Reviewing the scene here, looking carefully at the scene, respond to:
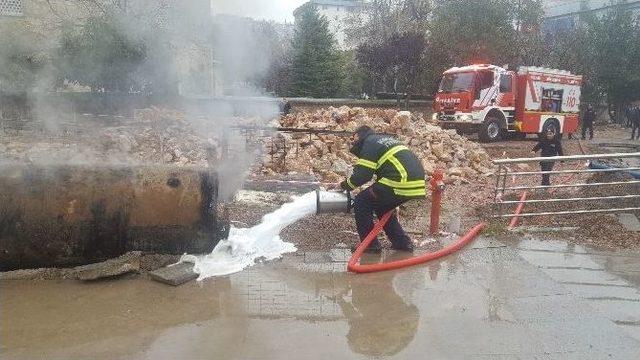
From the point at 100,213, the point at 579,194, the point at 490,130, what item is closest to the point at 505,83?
the point at 490,130

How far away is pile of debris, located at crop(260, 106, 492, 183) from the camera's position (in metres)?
9.73

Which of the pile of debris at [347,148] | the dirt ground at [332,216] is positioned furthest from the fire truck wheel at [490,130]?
the pile of debris at [347,148]

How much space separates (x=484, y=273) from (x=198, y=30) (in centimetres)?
652

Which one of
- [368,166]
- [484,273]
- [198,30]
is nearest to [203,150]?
[198,30]

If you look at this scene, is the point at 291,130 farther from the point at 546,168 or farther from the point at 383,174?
the point at 383,174

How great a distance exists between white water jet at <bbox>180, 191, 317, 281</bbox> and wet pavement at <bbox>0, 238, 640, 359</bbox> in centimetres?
16

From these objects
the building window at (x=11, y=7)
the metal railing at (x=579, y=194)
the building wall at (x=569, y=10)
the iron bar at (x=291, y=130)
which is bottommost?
the metal railing at (x=579, y=194)

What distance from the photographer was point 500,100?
52.3 ft

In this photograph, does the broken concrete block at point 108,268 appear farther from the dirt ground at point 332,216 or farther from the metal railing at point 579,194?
the metal railing at point 579,194

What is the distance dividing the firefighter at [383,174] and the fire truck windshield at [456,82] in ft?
39.2

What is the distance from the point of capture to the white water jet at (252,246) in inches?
167

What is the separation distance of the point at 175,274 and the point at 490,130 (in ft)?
46.3

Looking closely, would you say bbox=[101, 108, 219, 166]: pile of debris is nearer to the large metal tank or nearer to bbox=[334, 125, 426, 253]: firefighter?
the large metal tank

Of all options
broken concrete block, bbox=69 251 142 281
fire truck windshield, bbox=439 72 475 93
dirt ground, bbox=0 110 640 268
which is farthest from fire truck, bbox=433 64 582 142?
broken concrete block, bbox=69 251 142 281
